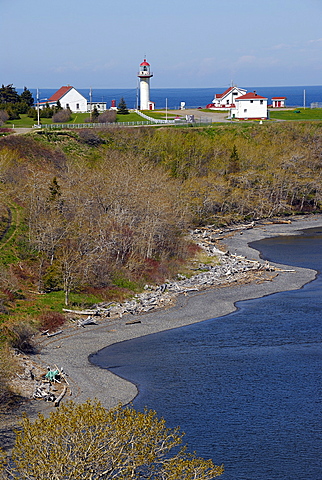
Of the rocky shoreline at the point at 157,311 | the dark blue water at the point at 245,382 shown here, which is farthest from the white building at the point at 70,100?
the dark blue water at the point at 245,382

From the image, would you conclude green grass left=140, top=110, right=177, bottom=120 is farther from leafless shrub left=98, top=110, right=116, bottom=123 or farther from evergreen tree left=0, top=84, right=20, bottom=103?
evergreen tree left=0, top=84, right=20, bottom=103

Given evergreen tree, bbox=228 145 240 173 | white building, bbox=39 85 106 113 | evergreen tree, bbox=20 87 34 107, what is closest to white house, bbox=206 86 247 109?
white building, bbox=39 85 106 113

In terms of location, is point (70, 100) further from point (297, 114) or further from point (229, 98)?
point (297, 114)

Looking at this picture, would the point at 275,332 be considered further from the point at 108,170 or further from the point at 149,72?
the point at 149,72

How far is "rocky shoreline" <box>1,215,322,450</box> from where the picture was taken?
34.3 metres

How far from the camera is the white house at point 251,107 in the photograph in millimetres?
122312

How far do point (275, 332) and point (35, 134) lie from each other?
56902mm

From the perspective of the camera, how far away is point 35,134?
89.6 metres

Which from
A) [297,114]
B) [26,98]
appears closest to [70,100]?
[26,98]

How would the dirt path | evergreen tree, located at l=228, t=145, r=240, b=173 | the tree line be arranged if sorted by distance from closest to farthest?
the tree line, evergreen tree, located at l=228, t=145, r=240, b=173, the dirt path

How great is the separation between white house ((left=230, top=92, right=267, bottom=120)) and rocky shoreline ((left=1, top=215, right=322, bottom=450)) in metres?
57.1

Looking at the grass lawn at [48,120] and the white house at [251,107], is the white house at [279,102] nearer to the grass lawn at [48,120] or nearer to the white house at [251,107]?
the white house at [251,107]

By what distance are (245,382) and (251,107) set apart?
3752 inches

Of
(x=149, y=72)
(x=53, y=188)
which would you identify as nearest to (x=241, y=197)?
(x=53, y=188)
